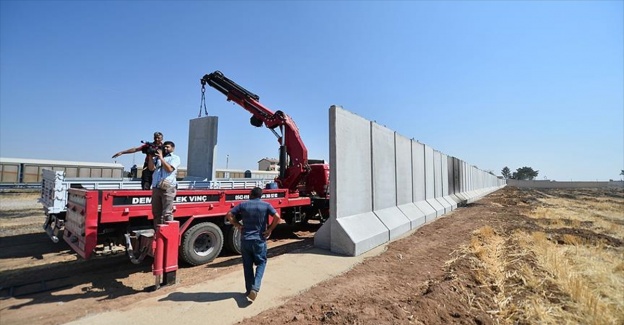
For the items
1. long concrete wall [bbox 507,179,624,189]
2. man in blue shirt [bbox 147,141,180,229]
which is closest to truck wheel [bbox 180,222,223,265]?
man in blue shirt [bbox 147,141,180,229]

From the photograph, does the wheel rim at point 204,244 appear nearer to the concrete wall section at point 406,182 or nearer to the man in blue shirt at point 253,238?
the man in blue shirt at point 253,238

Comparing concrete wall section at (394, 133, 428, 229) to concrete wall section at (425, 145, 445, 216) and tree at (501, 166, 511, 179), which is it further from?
tree at (501, 166, 511, 179)

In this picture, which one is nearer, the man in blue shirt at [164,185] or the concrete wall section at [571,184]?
the man in blue shirt at [164,185]

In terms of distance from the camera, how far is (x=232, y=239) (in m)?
7.23

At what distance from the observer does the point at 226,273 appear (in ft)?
18.4

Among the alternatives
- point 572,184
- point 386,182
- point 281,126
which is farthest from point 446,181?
point 572,184

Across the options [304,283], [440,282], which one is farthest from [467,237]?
[304,283]

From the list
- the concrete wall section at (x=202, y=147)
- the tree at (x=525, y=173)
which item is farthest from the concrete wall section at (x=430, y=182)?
the tree at (x=525, y=173)

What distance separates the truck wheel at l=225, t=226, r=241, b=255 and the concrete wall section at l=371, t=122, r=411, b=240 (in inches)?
156

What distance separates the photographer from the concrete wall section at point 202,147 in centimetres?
970

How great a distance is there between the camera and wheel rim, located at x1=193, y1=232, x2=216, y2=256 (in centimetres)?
659

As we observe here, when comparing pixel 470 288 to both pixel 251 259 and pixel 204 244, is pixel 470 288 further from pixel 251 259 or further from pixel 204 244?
pixel 204 244

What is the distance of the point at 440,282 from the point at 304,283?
7.33 feet

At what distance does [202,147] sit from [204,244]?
4.19m
